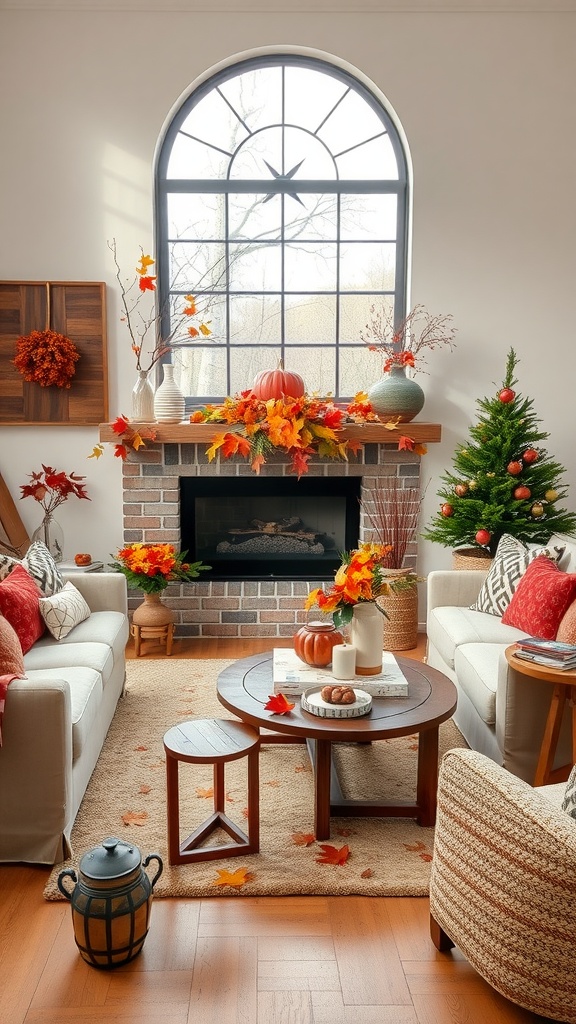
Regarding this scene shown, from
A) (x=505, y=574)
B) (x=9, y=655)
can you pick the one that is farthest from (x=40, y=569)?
(x=505, y=574)

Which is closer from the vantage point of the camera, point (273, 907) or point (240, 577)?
point (273, 907)

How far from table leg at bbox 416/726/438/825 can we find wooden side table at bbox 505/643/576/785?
330 mm

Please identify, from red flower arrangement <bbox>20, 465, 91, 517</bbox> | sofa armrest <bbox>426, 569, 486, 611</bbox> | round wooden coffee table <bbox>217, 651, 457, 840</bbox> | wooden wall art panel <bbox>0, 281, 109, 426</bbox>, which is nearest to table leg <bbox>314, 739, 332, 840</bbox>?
round wooden coffee table <bbox>217, 651, 457, 840</bbox>

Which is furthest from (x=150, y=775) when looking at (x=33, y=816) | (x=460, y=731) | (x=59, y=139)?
(x=59, y=139)

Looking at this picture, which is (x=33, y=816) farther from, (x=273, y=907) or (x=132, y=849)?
(x=273, y=907)

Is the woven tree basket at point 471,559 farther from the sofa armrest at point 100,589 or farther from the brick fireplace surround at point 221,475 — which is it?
the sofa armrest at point 100,589

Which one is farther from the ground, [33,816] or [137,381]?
[137,381]

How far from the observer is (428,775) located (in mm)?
2895

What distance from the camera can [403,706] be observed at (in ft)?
9.30

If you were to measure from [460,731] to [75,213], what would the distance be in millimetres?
3487

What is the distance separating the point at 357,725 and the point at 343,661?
333 millimetres

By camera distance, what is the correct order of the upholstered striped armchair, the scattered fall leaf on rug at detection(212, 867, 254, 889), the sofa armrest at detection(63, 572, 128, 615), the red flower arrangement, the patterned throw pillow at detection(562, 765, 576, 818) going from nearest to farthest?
the upholstered striped armchair < the patterned throw pillow at detection(562, 765, 576, 818) < the scattered fall leaf on rug at detection(212, 867, 254, 889) < the sofa armrest at detection(63, 572, 128, 615) < the red flower arrangement

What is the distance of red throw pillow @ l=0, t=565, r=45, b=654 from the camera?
10.8 feet

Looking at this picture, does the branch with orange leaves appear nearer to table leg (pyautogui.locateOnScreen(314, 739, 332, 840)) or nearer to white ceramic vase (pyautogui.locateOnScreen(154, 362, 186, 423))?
white ceramic vase (pyautogui.locateOnScreen(154, 362, 186, 423))
